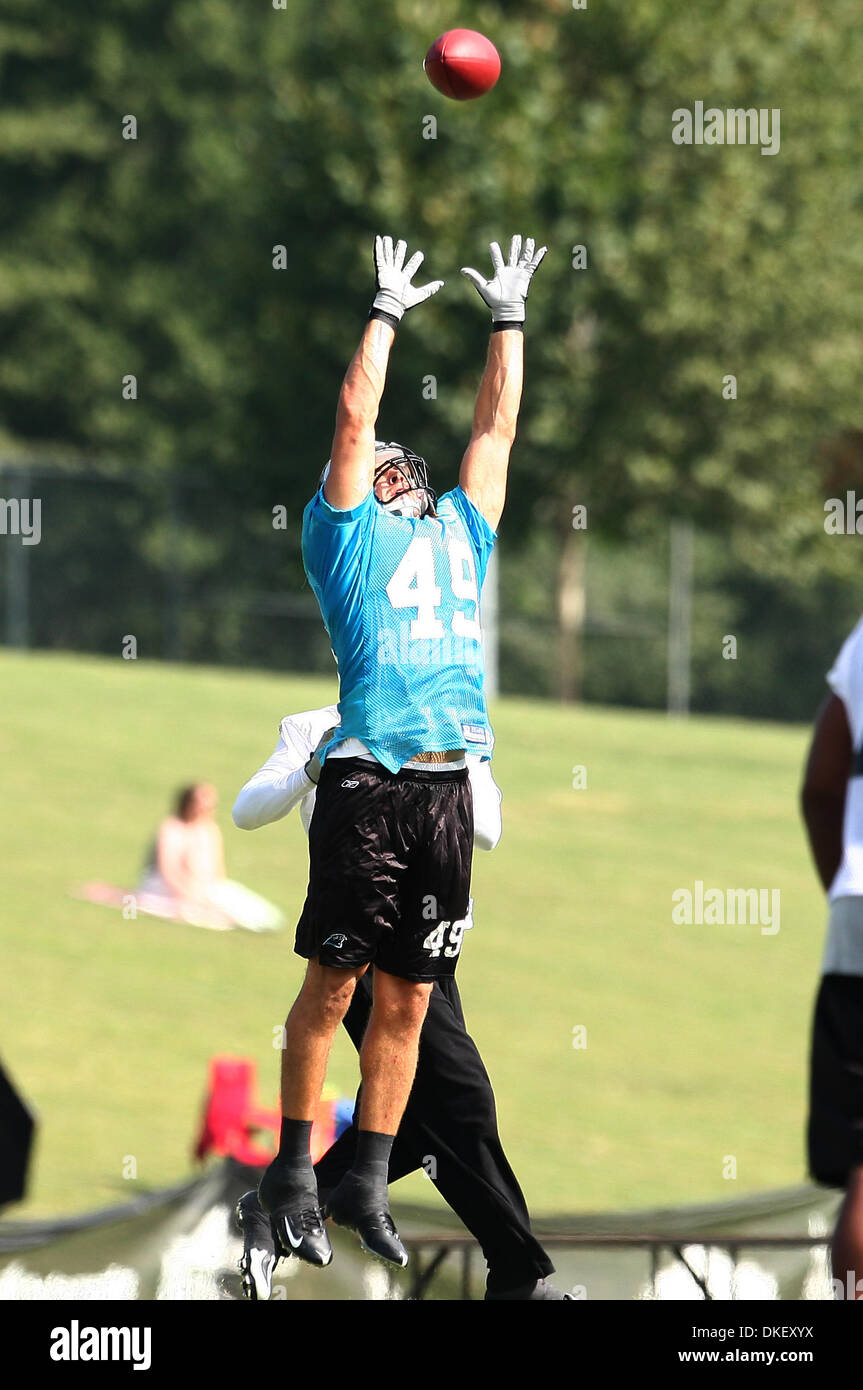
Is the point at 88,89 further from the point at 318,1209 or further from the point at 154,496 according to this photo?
the point at 318,1209

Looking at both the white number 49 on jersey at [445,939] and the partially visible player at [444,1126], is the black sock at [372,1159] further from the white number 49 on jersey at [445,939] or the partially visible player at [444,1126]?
the white number 49 on jersey at [445,939]

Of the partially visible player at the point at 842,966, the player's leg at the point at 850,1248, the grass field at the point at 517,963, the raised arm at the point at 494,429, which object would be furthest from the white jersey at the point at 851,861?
the grass field at the point at 517,963

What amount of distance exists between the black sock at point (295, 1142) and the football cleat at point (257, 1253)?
13cm

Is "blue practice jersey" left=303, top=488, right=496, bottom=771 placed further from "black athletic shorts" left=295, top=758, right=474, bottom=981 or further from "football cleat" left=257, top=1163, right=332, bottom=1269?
"football cleat" left=257, top=1163, right=332, bottom=1269

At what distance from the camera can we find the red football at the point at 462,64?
11.1 ft

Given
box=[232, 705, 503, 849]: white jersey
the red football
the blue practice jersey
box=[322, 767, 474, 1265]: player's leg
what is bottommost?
box=[322, 767, 474, 1265]: player's leg

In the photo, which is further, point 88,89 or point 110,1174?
point 88,89

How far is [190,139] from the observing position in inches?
1718

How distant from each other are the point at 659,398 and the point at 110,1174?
1812 cm

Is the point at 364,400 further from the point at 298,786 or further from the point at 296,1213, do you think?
the point at 296,1213

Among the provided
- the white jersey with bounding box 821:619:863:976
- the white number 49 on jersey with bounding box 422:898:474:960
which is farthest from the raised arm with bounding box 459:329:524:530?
the white jersey with bounding box 821:619:863:976

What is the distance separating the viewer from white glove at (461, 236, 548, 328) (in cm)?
328

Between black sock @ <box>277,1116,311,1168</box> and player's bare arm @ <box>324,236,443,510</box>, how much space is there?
1037 mm
